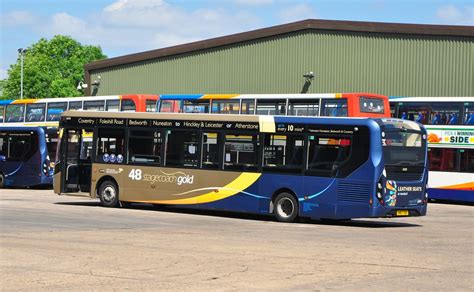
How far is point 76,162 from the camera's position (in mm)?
27172

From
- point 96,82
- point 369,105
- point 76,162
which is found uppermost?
point 96,82

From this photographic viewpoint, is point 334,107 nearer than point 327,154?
No

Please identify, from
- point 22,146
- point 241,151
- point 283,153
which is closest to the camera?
point 283,153

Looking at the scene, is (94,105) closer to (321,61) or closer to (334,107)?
(334,107)

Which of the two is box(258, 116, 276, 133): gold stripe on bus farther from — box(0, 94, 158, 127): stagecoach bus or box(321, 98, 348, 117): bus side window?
box(0, 94, 158, 127): stagecoach bus

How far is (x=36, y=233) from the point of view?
1744cm

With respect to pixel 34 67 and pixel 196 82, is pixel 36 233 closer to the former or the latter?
pixel 196 82

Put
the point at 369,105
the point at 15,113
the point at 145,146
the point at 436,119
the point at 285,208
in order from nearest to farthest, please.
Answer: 1. the point at 285,208
2. the point at 145,146
3. the point at 369,105
4. the point at 436,119
5. the point at 15,113

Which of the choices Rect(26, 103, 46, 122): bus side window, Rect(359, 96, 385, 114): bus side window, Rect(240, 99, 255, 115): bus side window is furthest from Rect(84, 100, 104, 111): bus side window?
Rect(359, 96, 385, 114): bus side window

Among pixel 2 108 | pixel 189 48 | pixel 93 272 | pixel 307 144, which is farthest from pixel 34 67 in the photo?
pixel 93 272

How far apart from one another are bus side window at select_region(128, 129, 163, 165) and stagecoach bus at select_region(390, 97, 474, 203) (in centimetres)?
1164

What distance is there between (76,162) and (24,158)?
12.3 metres

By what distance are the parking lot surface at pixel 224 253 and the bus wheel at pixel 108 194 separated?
7.85 feet

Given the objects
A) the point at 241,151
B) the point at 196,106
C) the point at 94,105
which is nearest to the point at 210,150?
the point at 241,151
